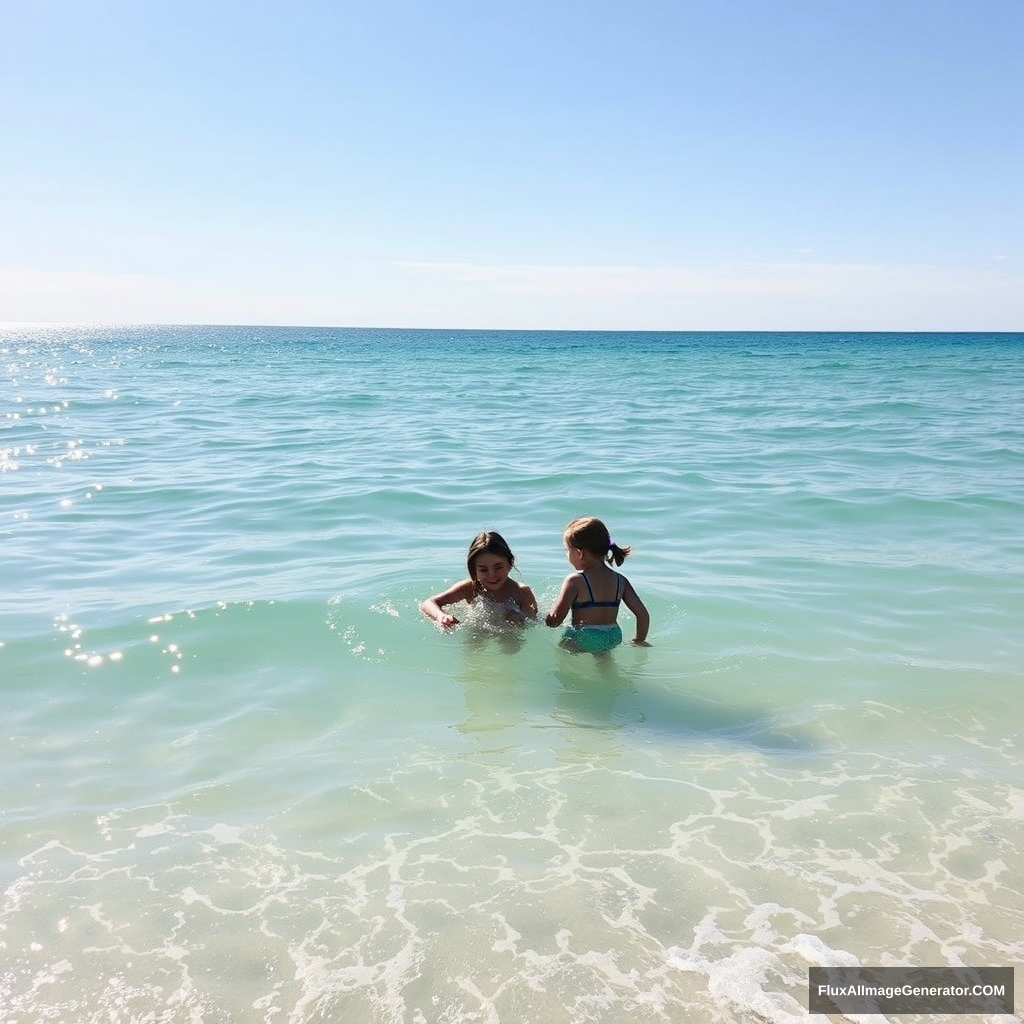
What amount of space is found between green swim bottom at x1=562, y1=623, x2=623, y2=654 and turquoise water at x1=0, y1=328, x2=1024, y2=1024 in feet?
0.30

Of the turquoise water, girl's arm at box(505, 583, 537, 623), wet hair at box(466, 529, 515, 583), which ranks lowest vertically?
the turquoise water

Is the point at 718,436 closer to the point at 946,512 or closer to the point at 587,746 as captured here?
the point at 946,512

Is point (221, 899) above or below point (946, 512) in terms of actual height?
below

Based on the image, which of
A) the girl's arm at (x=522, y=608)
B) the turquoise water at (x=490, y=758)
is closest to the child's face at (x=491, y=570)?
the girl's arm at (x=522, y=608)

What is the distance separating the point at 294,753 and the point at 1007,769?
3.88m

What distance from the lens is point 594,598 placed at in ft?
20.7

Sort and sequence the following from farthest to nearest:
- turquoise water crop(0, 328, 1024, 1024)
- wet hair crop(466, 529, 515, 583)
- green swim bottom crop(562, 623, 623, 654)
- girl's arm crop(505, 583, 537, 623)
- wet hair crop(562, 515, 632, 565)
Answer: girl's arm crop(505, 583, 537, 623)
wet hair crop(466, 529, 515, 583)
green swim bottom crop(562, 623, 623, 654)
wet hair crop(562, 515, 632, 565)
turquoise water crop(0, 328, 1024, 1024)

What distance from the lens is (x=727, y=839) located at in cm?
414

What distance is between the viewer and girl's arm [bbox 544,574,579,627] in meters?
6.25

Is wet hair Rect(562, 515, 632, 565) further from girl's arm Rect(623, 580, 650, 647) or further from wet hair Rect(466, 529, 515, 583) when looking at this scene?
wet hair Rect(466, 529, 515, 583)

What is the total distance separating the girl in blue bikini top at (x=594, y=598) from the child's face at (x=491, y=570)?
52 centimetres

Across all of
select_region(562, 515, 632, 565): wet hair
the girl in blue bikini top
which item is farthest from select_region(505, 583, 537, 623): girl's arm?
select_region(562, 515, 632, 565): wet hair

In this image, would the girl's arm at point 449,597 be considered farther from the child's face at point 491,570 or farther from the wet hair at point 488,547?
the wet hair at point 488,547

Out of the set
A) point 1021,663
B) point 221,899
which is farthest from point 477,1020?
point 1021,663
